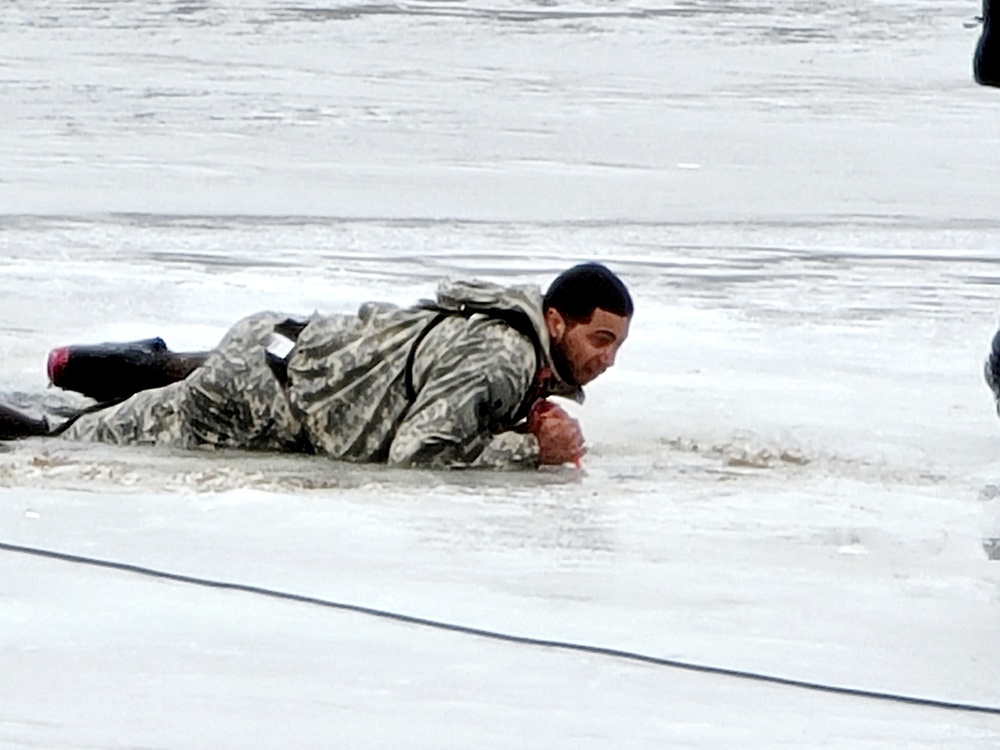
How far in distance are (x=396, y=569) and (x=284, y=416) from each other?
1.32 metres

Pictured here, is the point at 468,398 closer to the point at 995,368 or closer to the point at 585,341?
the point at 585,341

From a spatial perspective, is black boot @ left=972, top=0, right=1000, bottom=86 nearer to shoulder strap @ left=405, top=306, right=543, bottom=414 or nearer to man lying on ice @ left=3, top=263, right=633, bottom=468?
man lying on ice @ left=3, top=263, right=633, bottom=468

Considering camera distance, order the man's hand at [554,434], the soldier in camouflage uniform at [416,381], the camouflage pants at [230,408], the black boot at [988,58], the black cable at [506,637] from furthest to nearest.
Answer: the camouflage pants at [230,408] < the man's hand at [554,434] < the soldier in camouflage uniform at [416,381] < the black boot at [988,58] < the black cable at [506,637]

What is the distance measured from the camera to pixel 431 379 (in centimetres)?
664

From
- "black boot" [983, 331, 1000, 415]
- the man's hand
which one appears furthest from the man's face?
"black boot" [983, 331, 1000, 415]

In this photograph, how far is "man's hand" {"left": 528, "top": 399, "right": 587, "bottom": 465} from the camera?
6.73 metres

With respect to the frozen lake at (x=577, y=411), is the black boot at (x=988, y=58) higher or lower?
higher

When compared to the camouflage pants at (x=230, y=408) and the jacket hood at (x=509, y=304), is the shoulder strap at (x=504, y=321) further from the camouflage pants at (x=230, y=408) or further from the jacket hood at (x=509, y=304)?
the camouflage pants at (x=230, y=408)

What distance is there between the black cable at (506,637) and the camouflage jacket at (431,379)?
1.20m

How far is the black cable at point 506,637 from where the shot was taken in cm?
479

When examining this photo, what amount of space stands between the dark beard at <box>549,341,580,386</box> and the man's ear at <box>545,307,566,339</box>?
24mm

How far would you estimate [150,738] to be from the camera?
4441 mm

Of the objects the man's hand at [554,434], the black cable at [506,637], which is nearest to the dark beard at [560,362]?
the man's hand at [554,434]

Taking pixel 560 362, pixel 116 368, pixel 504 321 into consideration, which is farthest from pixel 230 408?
pixel 560 362
